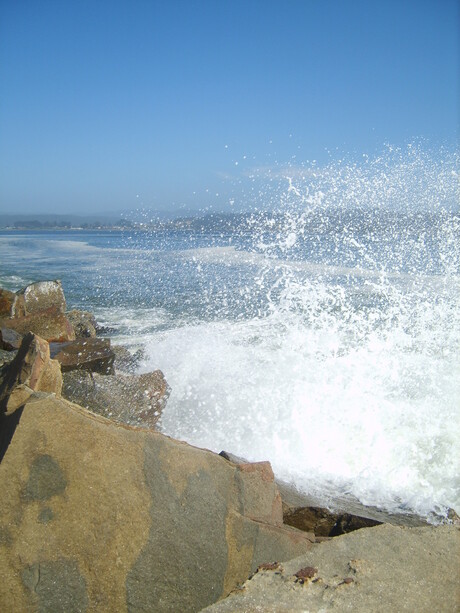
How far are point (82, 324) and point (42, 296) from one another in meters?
0.94

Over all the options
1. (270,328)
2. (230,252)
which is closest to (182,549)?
(270,328)

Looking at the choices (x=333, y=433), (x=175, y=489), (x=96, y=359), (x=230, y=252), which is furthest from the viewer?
(x=230, y=252)

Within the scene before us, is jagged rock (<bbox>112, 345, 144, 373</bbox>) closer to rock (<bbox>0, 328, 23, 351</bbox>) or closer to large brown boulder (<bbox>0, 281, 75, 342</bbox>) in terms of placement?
large brown boulder (<bbox>0, 281, 75, 342</bbox>)

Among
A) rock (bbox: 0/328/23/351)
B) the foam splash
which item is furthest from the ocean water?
rock (bbox: 0/328/23/351)

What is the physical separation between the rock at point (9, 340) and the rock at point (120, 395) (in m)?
1.60

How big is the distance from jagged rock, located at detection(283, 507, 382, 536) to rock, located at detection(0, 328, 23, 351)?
4544 millimetres

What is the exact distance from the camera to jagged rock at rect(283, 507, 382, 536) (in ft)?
10.3

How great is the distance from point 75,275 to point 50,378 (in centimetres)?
1607

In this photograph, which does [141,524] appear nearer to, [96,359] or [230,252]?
[96,359]

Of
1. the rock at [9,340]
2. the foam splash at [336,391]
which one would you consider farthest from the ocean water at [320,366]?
the rock at [9,340]

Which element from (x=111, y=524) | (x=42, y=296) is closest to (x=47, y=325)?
(x=42, y=296)

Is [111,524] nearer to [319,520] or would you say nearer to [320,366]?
[319,520]

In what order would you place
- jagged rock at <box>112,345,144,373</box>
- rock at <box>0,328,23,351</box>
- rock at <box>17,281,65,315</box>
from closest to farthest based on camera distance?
rock at <box>0,328,23,351</box> → jagged rock at <box>112,345,144,373</box> → rock at <box>17,281,65,315</box>

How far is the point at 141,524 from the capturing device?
2176 mm
